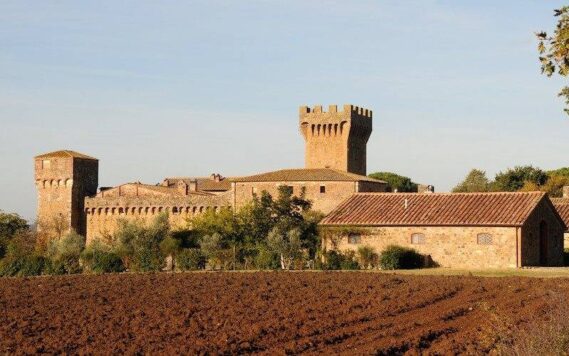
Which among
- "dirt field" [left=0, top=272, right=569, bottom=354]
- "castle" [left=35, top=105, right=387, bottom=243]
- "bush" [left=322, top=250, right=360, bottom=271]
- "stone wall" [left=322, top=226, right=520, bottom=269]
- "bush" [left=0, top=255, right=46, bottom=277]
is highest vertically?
"castle" [left=35, top=105, right=387, bottom=243]

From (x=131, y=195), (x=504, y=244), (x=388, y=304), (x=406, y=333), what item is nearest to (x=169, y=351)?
(x=406, y=333)

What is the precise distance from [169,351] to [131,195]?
55187 millimetres

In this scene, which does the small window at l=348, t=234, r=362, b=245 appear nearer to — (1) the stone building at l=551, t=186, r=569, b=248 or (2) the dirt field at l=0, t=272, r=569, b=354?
(2) the dirt field at l=0, t=272, r=569, b=354

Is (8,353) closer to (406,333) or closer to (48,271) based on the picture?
(406,333)

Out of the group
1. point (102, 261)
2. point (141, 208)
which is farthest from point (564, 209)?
point (141, 208)

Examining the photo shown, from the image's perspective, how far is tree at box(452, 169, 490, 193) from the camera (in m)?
94.7

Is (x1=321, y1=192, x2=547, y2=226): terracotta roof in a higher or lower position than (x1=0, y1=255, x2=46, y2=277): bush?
higher

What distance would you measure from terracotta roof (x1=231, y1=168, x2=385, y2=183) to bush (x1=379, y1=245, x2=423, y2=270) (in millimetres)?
14960

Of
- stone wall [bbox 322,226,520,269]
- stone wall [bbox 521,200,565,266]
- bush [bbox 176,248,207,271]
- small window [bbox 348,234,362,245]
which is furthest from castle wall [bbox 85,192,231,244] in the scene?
stone wall [bbox 521,200,565,266]

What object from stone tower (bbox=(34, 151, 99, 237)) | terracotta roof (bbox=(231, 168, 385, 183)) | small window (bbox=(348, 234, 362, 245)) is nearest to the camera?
small window (bbox=(348, 234, 362, 245))

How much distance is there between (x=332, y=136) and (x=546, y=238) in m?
29.3

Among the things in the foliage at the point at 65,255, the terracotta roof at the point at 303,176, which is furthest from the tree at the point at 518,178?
the foliage at the point at 65,255

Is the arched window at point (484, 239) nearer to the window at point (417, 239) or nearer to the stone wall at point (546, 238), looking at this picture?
the stone wall at point (546, 238)

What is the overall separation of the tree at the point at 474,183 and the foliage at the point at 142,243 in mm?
39221
